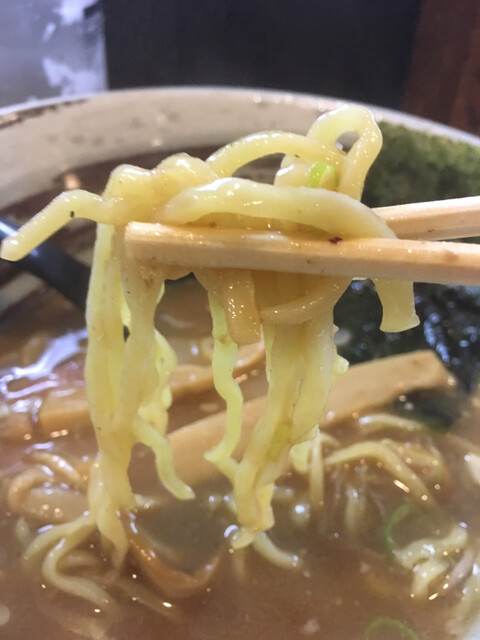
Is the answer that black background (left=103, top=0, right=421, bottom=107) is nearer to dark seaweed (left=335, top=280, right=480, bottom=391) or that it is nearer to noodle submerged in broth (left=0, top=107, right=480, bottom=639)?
dark seaweed (left=335, top=280, right=480, bottom=391)

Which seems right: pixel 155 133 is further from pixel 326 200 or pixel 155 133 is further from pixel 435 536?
pixel 435 536

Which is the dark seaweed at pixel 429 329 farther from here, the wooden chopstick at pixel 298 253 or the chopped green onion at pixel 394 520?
the wooden chopstick at pixel 298 253

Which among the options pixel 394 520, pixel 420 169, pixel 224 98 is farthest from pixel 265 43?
pixel 394 520

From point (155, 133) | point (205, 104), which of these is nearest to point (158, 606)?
point (155, 133)

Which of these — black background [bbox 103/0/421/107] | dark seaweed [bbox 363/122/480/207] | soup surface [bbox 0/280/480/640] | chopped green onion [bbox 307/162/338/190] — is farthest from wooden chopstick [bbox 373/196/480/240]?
black background [bbox 103/0/421/107]

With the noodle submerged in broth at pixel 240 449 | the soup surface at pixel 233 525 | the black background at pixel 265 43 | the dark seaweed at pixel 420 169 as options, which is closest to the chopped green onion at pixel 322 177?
the noodle submerged in broth at pixel 240 449
